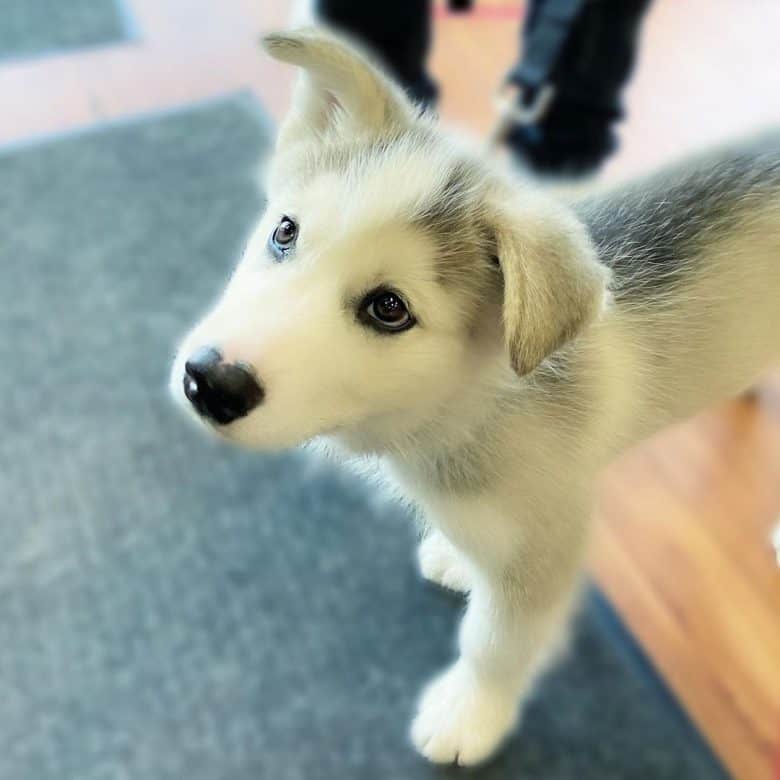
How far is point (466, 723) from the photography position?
1.32 m

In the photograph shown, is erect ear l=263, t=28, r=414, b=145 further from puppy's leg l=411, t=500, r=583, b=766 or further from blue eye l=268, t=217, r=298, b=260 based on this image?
puppy's leg l=411, t=500, r=583, b=766

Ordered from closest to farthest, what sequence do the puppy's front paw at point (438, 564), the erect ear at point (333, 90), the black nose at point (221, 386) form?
1. the black nose at point (221, 386)
2. the erect ear at point (333, 90)
3. the puppy's front paw at point (438, 564)

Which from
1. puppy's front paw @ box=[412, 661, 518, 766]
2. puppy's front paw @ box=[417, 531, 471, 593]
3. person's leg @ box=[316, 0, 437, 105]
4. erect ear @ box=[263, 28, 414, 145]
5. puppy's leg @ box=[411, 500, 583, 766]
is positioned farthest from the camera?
person's leg @ box=[316, 0, 437, 105]

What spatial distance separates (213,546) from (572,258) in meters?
1.01

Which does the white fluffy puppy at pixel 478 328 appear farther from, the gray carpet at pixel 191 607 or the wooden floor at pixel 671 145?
the wooden floor at pixel 671 145

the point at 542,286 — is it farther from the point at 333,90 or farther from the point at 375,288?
the point at 333,90

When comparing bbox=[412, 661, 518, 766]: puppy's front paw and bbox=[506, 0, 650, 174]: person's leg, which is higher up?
bbox=[506, 0, 650, 174]: person's leg

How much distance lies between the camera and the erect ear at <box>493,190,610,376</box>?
745 mm

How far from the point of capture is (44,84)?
246 centimetres

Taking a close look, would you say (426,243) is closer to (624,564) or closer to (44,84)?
(624,564)

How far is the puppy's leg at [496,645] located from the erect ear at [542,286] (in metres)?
0.33

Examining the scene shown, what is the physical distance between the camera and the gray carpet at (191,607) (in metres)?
1.35

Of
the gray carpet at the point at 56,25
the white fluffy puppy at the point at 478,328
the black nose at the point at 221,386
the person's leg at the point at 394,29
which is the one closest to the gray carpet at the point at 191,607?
the white fluffy puppy at the point at 478,328

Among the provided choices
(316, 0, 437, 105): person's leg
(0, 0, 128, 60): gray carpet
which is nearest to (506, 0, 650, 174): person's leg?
(316, 0, 437, 105): person's leg
